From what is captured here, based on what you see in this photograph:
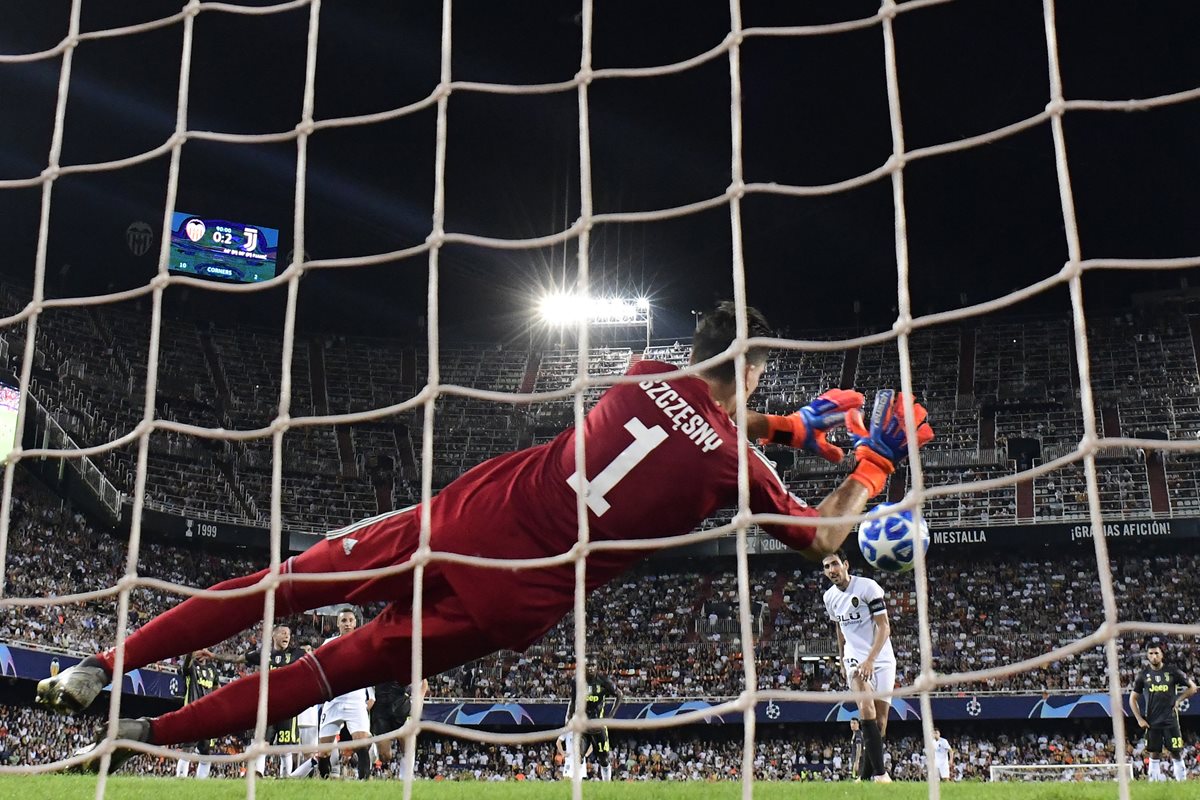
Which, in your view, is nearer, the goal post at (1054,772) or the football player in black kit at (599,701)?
the football player in black kit at (599,701)

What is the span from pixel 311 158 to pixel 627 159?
6.78 m

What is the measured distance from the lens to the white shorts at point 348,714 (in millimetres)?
8945

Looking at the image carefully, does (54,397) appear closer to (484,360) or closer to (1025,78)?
(484,360)

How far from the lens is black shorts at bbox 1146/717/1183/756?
10562 mm

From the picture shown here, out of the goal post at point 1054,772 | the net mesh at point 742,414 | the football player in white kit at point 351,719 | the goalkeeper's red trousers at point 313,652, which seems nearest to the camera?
the net mesh at point 742,414

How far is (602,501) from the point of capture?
3875mm

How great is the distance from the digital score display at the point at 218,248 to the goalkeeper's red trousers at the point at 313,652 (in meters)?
24.2

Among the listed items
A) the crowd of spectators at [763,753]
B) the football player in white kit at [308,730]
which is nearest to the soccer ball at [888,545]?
the football player in white kit at [308,730]

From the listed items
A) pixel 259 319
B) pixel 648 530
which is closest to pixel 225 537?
pixel 259 319

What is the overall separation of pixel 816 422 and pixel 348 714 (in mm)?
6092

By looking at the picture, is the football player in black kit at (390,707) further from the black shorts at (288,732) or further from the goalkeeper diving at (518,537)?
the goalkeeper diving at (518,537)

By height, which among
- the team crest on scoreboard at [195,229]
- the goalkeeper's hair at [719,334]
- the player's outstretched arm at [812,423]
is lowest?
the player's outstretched arm at [812,423]

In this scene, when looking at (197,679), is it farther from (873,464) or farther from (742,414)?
(742,414)

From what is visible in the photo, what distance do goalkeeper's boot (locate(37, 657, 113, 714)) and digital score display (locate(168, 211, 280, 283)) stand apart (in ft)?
79.8
